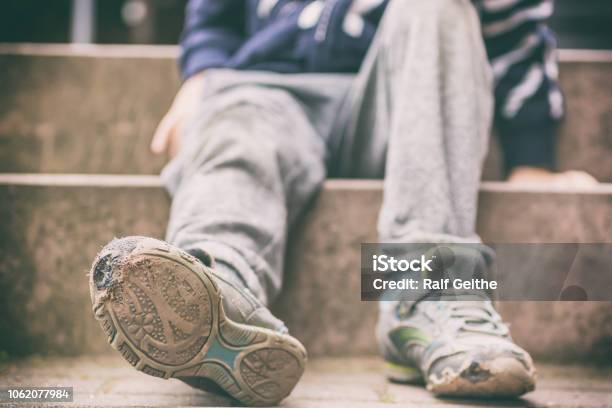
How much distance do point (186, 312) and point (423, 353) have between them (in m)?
0.36

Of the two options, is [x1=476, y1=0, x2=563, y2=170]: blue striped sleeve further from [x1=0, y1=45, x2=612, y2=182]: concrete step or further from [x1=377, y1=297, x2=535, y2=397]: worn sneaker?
[x1=377, y1=297, x2=535, y2=397]: worn sneaker

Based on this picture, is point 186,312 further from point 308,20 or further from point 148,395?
point 308,20

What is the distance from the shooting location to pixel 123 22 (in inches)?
185

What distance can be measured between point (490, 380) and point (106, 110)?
1.18 meters

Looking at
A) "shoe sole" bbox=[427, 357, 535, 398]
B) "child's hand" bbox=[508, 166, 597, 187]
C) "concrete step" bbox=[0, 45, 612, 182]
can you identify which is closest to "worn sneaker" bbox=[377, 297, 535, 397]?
"shoe sole" bbox=[427, 357, 535, 398]

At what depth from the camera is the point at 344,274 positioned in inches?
49.4

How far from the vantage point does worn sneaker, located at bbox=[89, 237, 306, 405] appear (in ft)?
2.45

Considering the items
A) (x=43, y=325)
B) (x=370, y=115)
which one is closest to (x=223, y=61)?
(x=370, y=115)

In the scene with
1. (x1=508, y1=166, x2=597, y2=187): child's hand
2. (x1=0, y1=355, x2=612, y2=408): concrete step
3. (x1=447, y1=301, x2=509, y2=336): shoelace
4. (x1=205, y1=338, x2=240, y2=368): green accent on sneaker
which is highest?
(x1=508, y1=166, x2=597, y2=187): child's hand

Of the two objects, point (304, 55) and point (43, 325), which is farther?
point (304, 55)

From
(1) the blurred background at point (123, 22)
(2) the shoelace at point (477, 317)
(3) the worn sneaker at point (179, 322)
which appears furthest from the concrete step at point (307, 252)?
(1) the blurred background at point (123, 22)

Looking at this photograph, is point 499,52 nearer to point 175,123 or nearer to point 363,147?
point 363,147

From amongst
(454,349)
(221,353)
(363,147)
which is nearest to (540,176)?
(363,147)

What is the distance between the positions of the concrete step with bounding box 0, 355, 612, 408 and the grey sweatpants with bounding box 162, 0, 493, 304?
0.53ft
